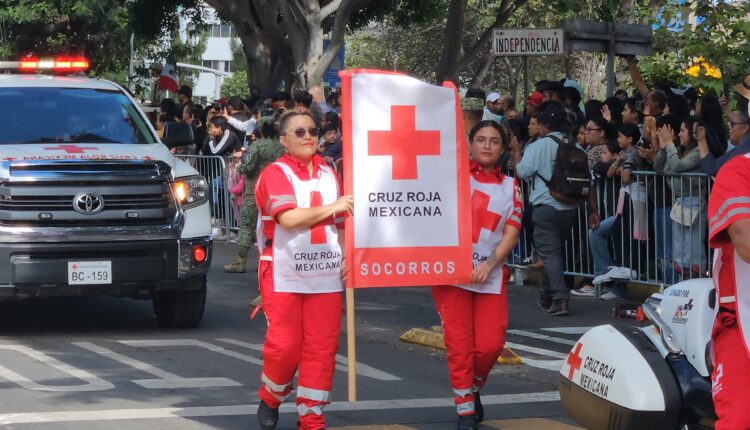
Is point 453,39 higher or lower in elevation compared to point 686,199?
higher

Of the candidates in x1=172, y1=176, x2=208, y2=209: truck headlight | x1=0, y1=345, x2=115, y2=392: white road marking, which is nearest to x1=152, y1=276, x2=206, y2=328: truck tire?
x1=172, y1=176, x2=208, y2=209: truck headlight

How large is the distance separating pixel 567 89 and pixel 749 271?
37.2 ft

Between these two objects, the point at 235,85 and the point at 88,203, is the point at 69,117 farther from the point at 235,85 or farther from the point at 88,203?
the point at 235,85

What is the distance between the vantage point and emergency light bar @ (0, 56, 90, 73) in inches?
468

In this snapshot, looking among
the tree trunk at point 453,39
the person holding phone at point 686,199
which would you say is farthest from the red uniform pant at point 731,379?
the tree trunk at point 453,39

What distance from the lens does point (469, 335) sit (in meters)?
7.16

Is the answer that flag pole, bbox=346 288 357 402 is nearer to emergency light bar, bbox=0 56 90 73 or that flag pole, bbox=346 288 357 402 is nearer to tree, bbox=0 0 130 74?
emergency light bar, bbox=0 56 90 73

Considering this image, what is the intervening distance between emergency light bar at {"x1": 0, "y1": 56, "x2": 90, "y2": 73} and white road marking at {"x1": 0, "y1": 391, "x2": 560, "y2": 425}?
5.14 m

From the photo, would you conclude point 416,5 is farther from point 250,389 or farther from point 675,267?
point 250,389

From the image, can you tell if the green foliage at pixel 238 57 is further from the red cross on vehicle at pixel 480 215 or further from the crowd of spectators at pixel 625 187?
the red cross on vehicle at pixel 480 215

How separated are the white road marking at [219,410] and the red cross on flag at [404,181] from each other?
1.18 m

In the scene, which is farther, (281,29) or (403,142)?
(281,29)

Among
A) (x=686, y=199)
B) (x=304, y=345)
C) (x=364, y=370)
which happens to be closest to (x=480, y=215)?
(x=304, y=345)

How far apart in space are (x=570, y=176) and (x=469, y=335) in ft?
15.7
